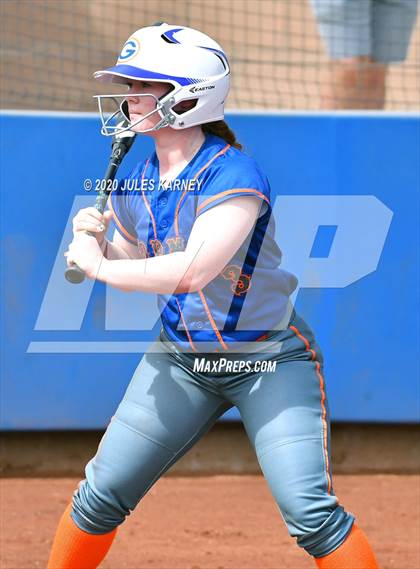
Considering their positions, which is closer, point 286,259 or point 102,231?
point 102,231

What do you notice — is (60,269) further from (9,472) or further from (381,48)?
(381,48)

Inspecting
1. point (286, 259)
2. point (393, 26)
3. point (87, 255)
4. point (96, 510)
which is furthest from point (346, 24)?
point (96, 510)

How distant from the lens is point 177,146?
301cm

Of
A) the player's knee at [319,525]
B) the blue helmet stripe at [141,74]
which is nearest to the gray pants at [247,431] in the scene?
the player's knee at [319,525]

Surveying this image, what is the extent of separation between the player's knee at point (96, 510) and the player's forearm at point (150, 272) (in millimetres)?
597

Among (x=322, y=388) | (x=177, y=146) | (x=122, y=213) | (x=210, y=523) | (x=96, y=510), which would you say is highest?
(x=177, y=146)

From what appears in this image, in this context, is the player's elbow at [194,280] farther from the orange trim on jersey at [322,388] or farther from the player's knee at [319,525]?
the player's knee at [319,525]

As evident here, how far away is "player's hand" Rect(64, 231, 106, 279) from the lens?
9.05 feet

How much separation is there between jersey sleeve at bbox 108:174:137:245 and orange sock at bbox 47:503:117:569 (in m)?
0.82

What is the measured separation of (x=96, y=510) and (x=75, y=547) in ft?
0.47

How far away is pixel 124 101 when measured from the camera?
3.05m

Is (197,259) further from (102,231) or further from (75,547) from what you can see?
(75,547)

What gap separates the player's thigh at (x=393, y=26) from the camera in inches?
230

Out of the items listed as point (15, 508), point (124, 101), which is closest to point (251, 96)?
point (15, 508)
